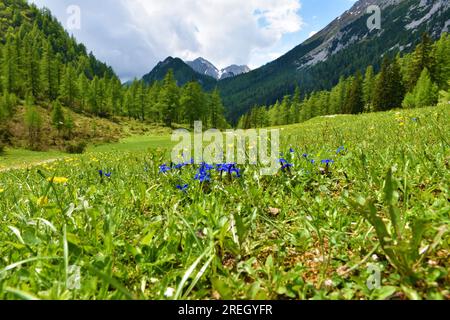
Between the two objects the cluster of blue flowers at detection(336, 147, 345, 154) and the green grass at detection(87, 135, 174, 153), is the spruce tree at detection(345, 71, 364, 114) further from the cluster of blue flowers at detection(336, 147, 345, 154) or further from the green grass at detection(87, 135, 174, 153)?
the cluster of blue flowers at detection(336, 147, 345, 154)

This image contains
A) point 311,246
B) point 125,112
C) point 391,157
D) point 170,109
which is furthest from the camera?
point 125,112

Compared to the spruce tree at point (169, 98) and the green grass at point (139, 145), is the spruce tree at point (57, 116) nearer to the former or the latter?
the green grass at point (139, 145)

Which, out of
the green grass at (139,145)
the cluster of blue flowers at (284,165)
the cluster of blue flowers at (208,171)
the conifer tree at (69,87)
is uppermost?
the conifer tree at (69,87)

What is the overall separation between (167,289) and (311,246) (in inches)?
38.3

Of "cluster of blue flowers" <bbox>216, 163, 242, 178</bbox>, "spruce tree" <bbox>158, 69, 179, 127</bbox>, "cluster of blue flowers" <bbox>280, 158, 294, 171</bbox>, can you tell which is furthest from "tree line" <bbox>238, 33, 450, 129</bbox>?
"spruce tree" <bbox>158, 69, 179, 127</bbox>

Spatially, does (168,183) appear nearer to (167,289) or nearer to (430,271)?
(167,289)

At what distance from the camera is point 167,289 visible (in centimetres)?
153

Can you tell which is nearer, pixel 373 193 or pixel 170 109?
pixel 373 193

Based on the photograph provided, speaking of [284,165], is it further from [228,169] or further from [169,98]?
[169,98]

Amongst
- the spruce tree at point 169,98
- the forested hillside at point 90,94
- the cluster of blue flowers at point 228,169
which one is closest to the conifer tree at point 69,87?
the forested hillside at point 90,94

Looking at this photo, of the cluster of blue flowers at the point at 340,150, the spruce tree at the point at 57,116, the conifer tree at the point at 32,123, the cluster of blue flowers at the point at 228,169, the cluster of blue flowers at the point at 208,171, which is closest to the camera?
the cluster of blue flowers at the point at 208,171

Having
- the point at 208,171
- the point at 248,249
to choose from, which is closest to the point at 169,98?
the point at 208,171
